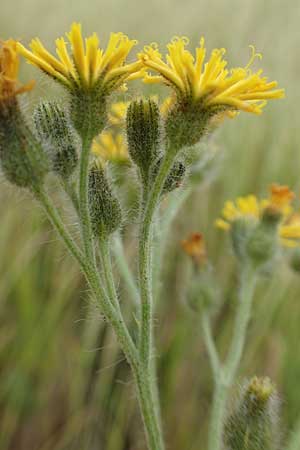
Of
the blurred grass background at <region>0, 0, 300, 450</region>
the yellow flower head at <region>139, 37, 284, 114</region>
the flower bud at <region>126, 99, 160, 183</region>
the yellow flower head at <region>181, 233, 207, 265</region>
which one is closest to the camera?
the yellow flower head at <region>139, 37, 284, 114</region>

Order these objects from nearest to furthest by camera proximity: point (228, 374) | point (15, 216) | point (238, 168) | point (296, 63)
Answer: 1. point (228, 374)
2. point (15, 216)
3. point (238, 168)
4. point (296, 63)

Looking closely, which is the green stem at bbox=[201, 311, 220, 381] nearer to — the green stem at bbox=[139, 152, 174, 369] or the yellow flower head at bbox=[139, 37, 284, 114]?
the green stem at bbox=[139, 152, 174, 369]

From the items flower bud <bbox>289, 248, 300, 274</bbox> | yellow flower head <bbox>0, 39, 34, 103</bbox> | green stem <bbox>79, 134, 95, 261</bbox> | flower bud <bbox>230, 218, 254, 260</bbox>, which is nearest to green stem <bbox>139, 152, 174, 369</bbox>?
green stem <bbox>79, 134, 95, 261</bbox>

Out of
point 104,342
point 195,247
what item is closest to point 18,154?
point 195,247

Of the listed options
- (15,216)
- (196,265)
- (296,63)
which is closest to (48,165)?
(196,265)

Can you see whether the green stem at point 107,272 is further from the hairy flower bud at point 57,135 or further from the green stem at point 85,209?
the hairy flower bud at point 57,135

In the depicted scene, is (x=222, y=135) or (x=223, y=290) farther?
(x=222, y=135)

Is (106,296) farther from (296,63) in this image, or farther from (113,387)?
(296,63)
